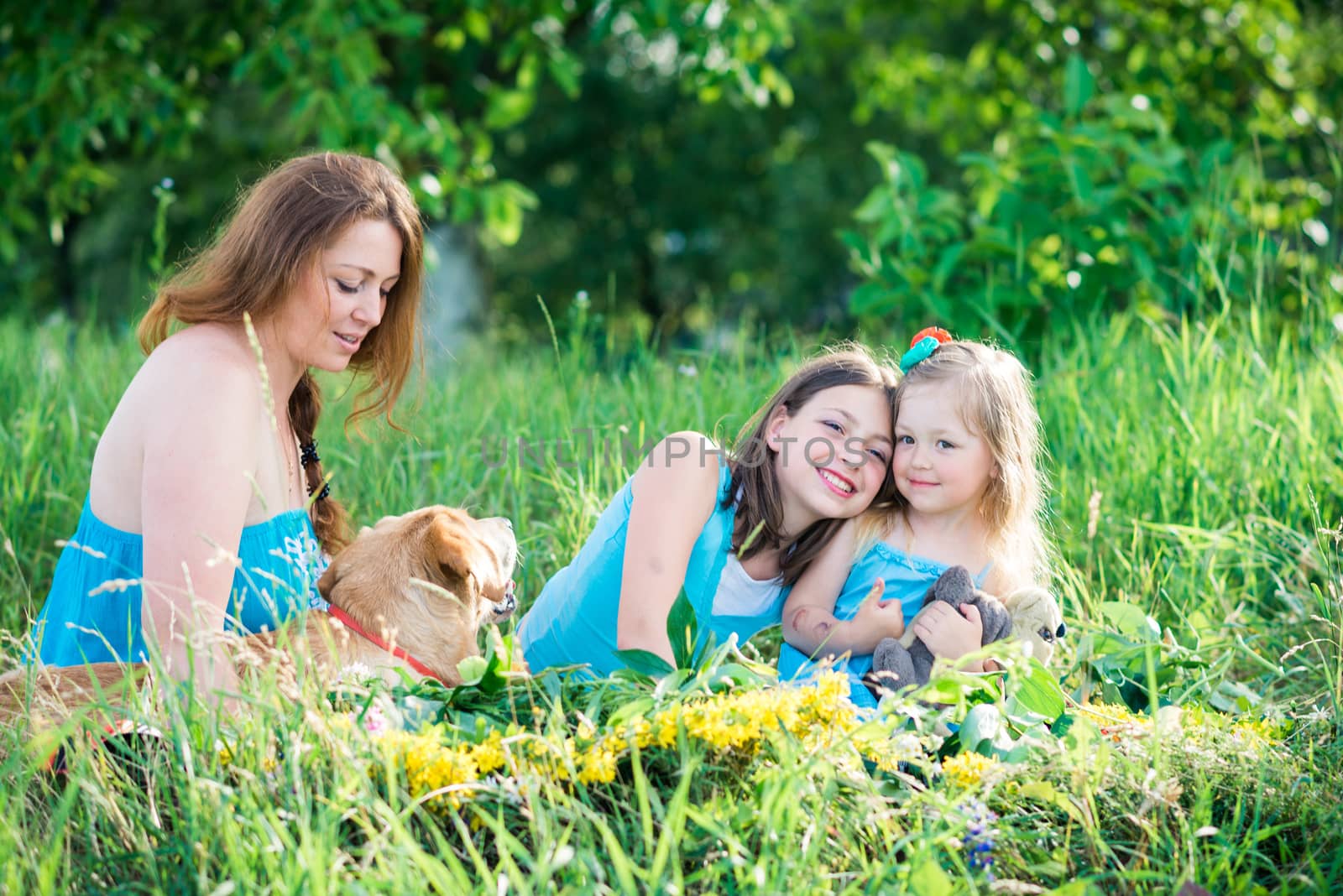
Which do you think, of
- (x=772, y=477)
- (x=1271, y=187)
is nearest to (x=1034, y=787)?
(x=772, y=477)

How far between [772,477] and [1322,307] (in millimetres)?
3054

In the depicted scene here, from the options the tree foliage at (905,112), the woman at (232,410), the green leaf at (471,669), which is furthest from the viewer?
the tree foliage at (905,112)

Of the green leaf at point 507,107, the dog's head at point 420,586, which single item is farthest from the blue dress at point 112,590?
the green leaf at point 507,107

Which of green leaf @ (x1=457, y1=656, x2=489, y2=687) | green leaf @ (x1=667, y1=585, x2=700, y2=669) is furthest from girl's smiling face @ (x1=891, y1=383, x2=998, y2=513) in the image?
green leaf @ (x1=457, y1=656, x2=489, y2=687)

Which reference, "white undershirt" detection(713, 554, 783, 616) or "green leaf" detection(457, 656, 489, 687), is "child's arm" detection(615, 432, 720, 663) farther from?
"green leaf" detection(457, 656, 489, 687)

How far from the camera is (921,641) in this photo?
2.97 m

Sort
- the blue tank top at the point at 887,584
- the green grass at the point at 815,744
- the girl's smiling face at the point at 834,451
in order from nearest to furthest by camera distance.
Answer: the green grass at the point at 815,744 < the girl's smiling face at the point at 834,451 < the blue tank top at the point at 887,584

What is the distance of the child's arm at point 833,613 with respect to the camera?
303 cm

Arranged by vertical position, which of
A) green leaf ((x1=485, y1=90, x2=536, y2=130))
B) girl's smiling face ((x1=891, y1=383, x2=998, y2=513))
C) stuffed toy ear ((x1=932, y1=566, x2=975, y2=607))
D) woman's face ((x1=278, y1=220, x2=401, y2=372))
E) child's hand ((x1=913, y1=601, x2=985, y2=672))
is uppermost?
green leaf ((x1=485, y1=90, x2=536, y2=130))

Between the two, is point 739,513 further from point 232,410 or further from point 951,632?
point 232,410

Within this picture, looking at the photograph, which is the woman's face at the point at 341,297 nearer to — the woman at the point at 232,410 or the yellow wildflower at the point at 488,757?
the woman at the point at 232,410

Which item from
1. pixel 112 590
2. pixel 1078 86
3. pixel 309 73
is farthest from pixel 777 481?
pixel 309 73

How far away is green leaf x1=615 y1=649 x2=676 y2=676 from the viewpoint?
242cm

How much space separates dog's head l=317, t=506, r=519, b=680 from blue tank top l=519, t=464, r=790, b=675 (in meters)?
0.33
